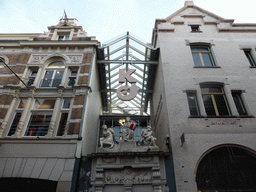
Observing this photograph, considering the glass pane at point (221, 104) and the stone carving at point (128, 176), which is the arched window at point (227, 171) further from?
the stone carving at point (128, 176)

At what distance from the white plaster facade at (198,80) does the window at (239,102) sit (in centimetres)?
29

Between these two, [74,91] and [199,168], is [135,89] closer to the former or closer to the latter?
[74,91]

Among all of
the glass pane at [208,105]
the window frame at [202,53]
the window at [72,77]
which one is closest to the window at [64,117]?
the window at [72,77]

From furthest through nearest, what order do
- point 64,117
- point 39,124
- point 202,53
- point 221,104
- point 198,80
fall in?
point 202,53
point 198,80
point 221,104
point 64,117
point 39,124

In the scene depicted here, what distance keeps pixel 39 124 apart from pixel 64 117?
1624 millimetres

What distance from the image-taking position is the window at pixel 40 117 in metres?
10.7

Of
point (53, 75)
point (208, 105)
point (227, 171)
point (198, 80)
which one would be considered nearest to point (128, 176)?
point (227, 171)

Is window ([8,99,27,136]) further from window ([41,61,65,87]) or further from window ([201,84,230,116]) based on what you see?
window ([201,84,230,116])

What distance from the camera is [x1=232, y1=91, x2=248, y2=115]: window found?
36.2 feet

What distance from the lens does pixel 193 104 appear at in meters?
11.3

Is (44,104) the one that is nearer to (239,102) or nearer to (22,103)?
(22,103)

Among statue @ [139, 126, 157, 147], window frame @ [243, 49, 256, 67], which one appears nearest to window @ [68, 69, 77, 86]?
statue @ [139, 126, 157, 147]

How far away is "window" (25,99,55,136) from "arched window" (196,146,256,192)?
31.7ft

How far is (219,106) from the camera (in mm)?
11250
